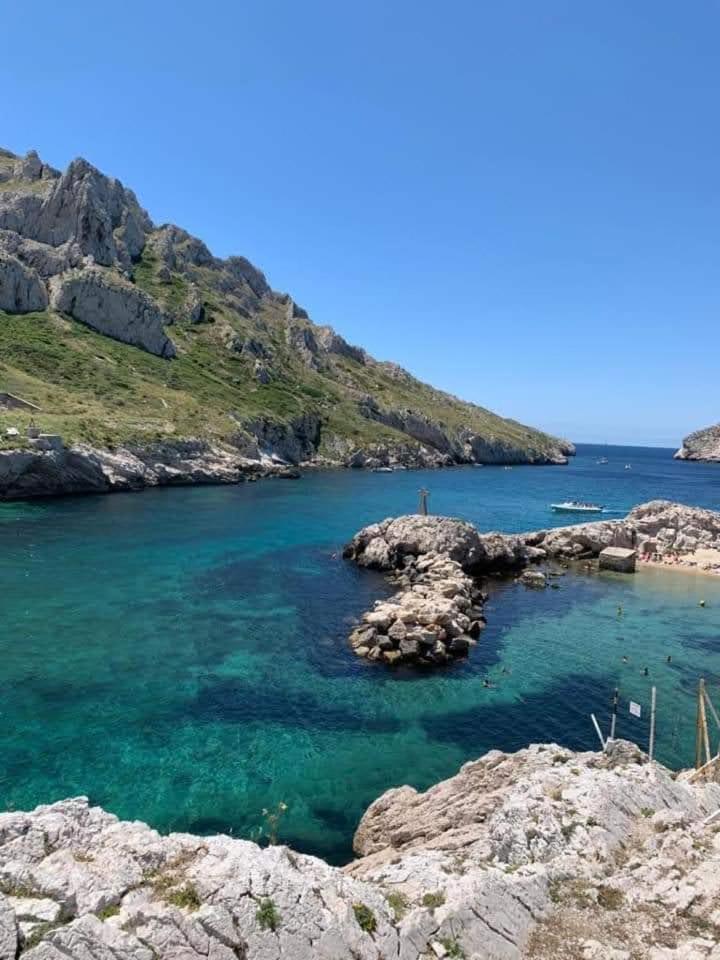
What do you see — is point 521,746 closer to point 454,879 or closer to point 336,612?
point 454,879

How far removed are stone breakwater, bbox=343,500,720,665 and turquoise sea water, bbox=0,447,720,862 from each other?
1816mm

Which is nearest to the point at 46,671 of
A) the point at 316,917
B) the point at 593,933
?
the point at 316,917

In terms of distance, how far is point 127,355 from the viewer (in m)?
141

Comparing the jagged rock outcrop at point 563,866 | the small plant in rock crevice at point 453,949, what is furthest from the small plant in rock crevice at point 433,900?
the small plant in rock crevice at point 453,949

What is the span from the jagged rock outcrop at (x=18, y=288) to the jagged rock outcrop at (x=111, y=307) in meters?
4.34

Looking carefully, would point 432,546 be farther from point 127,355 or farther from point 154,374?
point 127,355

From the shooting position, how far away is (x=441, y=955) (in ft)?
33.4

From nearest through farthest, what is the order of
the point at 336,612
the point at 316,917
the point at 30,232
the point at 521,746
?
the point at 316,917
the point at 521,746
the point at 336,612
the point at 30,232

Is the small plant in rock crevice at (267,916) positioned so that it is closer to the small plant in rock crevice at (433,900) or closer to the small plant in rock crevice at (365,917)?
the small plant in rock crevice at (365,917)

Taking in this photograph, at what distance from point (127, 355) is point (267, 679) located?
412ft

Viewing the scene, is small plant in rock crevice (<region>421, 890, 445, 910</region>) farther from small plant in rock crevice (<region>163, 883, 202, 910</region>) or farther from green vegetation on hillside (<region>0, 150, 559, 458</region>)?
green vegetation on hillside (<region>0, 150, 559, 458</region>)

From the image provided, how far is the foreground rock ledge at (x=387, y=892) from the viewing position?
9.04 metres

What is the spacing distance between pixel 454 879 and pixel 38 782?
56.3 ft

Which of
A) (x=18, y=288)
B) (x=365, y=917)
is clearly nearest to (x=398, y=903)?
(x=365, y=917)
